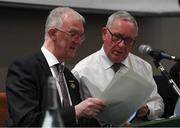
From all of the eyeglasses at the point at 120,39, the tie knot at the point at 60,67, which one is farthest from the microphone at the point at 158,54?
the tie knot at the point at 60,67

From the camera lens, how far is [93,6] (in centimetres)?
300

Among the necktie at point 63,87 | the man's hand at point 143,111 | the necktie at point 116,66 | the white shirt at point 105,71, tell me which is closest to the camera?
the necktie at point 63,87

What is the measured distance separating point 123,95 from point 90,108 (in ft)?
0.43

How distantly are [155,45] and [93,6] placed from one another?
0.78m

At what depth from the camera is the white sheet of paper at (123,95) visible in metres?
1.47

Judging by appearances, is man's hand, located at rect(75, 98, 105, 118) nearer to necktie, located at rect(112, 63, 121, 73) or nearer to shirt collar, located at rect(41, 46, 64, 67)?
shirt collar, located at rect(41, 46, 64, 67)

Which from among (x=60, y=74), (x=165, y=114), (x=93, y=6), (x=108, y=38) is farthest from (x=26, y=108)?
(x=93, y=6)

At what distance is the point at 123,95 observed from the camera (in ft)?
4.93

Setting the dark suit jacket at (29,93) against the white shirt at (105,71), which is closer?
the dark suit jacket at (29,93)

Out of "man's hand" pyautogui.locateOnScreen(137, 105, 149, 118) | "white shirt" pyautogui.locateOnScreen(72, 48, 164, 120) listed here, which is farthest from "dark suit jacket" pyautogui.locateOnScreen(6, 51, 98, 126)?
"man's hand" pyautogui.locateOnScreen(137, 105, 149, 118)

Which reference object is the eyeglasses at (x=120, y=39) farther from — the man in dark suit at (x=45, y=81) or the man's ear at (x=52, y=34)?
the man's ear at (x=52, y=34)

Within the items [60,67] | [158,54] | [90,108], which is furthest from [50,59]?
[158,54]

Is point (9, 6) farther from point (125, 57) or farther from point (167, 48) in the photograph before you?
point (167, 48)

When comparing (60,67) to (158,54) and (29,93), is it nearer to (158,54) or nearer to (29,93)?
(29,93)
